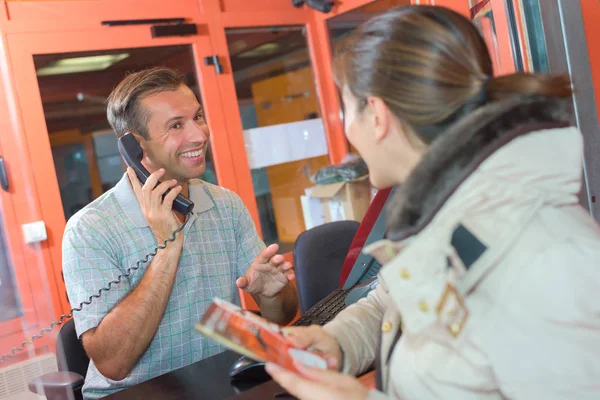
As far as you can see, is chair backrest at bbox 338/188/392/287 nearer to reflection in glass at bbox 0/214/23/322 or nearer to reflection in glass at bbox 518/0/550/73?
reflection in glass at bbox 518/0/550/73

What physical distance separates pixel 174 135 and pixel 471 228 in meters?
1.31

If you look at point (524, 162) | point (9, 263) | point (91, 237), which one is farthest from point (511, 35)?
point (9, 263)

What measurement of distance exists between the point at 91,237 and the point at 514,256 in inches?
48.3

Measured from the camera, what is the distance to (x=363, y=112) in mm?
996

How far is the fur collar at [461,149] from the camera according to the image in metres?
0.82

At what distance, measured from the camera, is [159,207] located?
169 cm

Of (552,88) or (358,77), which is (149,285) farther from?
(552,88)

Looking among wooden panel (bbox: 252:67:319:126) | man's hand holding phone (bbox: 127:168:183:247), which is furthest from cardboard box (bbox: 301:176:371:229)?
man's hand holding phone (bbox: 127:168:183:247)

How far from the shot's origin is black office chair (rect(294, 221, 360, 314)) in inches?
88.4

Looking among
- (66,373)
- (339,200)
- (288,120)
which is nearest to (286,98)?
(288,120)

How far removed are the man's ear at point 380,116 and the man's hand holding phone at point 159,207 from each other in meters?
0.87

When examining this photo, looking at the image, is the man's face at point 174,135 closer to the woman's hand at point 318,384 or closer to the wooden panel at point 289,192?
the woman's hand at point 318,384

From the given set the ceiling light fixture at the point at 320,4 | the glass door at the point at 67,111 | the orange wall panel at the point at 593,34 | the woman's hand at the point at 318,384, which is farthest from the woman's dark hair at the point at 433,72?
the ceiling light fixture at the point at 320,4

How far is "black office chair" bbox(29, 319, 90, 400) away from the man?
0.06 meters
